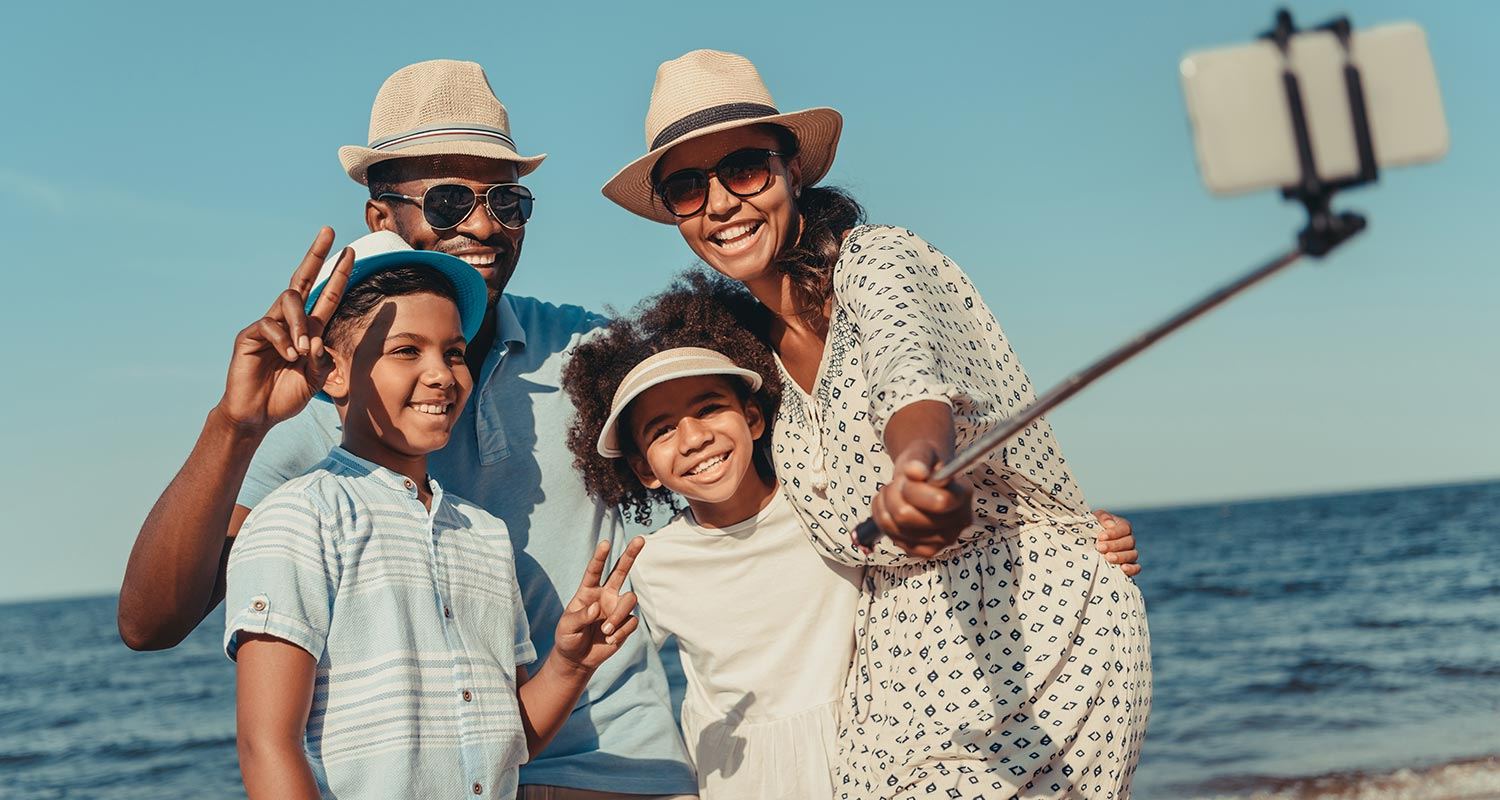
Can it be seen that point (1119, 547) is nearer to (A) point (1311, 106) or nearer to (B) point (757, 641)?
(B) point (757, 641)

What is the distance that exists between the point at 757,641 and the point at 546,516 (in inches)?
30.1

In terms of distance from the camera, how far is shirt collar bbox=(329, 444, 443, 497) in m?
3.18

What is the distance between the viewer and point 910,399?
249 cm

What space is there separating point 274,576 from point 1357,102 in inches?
86.3

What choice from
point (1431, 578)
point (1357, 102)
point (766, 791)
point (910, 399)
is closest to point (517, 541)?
point (766, 791)

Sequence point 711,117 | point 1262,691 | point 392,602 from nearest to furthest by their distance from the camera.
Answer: point 392,602
point 711,117
point 1262,691

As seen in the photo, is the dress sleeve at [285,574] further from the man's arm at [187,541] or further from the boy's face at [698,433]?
the boy's face at [698,433]

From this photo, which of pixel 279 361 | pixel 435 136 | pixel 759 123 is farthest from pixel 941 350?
pixel 435 136

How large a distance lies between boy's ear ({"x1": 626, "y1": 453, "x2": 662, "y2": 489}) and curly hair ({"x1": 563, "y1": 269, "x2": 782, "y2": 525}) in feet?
0.07

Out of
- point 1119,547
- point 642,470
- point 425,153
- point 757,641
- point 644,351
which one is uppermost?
point 425,153

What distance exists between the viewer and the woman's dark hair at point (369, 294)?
3314 millimetres

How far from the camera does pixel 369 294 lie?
3352 millimetres

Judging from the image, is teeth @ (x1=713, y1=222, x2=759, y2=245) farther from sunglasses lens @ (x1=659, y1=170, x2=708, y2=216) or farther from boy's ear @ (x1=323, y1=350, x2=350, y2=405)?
boy's ear @ (x1=323, y1=350, x2=350, y2=405)

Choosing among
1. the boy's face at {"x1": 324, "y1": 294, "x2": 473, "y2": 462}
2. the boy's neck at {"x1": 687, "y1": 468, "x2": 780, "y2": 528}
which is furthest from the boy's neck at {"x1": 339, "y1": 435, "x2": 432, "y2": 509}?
the boy's neck at {"x1": 687, "y1": 468, "x2": 780, "y2": 528}
